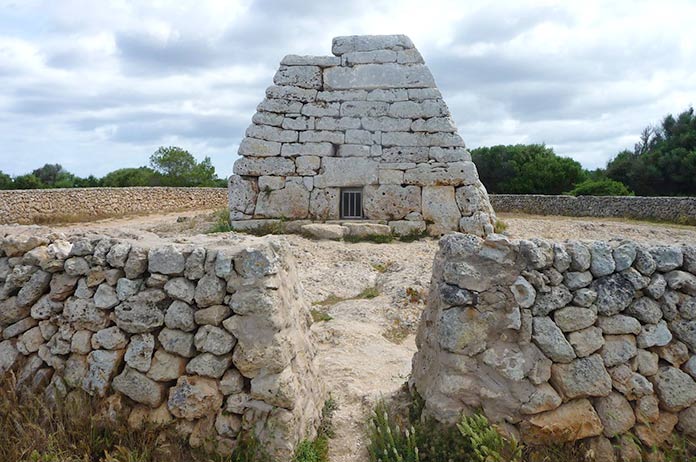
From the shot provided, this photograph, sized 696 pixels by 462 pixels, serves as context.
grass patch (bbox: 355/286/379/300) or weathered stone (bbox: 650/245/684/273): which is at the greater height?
weathered stone (bbox: 650/245/684/273)

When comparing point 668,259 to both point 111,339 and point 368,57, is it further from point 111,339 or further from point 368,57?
point 368,57

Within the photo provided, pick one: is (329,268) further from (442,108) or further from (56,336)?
(56,336)

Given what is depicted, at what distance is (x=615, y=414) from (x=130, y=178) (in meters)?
33.2

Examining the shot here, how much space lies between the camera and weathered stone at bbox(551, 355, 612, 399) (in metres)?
3.40

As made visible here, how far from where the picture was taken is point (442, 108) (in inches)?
429

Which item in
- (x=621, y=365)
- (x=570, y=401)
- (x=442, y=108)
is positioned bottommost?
(x=570, y=401)

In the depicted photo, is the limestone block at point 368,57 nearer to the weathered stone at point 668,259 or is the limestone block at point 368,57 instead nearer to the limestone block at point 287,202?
the limestone block at point 287,202

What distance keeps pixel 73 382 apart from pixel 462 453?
250 centimetres

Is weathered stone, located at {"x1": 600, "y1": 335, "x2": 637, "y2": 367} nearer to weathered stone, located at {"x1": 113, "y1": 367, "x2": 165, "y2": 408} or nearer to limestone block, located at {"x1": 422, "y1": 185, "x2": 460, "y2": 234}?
weathered stone, located at {"x1": 113, "y1": 367, "x2": 165, "y2": 408}

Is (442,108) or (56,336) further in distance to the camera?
(442,108)

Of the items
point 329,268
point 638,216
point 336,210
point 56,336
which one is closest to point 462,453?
point 56,336

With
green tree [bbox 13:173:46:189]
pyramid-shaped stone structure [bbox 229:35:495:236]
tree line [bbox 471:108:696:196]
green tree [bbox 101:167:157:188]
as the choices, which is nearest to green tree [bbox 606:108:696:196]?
tree line [bbox 471:108:696:196]

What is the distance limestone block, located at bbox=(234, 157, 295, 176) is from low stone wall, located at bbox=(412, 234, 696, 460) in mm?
7636

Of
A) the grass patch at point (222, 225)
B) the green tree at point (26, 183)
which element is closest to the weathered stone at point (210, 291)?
the grass patch at point (222, 225)
